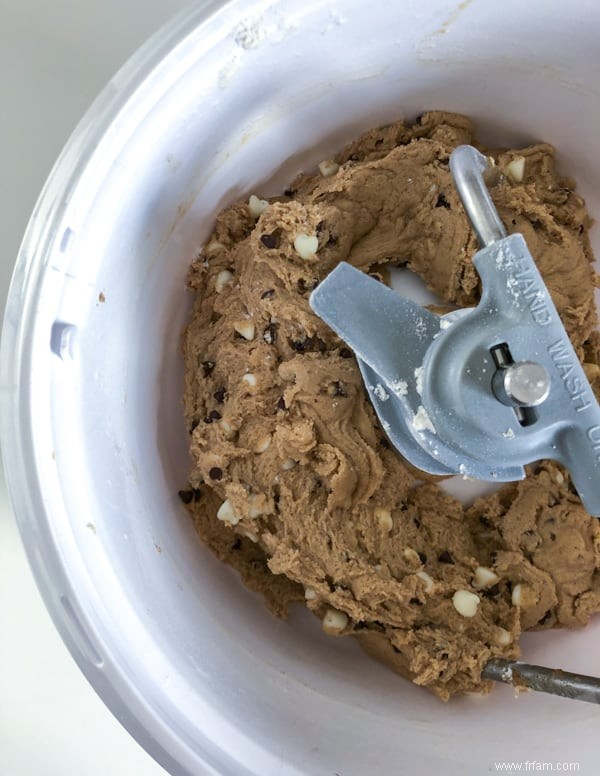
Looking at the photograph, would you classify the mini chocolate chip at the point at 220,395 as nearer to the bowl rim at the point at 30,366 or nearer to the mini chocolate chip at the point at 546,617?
the bowl rim at the point at 30,366

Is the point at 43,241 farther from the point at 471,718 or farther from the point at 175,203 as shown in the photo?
the point at 471,718

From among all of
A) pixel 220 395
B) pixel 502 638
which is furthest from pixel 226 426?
pixel 502 638

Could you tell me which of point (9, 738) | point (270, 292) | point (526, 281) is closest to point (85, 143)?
point (270, 292)

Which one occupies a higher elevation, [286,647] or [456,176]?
[456,176]

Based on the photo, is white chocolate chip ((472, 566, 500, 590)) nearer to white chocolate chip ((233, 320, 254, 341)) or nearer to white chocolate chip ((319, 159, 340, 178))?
white chocolate chip ((233, 320, 254, 341))

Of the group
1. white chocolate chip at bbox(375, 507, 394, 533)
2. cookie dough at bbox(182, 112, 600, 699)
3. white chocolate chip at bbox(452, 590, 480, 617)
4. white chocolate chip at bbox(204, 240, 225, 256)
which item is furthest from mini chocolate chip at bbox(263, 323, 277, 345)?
white chocolate chip at bbox(452, 590, 480, 617)

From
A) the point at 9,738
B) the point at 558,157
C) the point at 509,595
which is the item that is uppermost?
the point at 558,157

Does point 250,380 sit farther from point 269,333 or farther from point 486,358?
point 486,358
